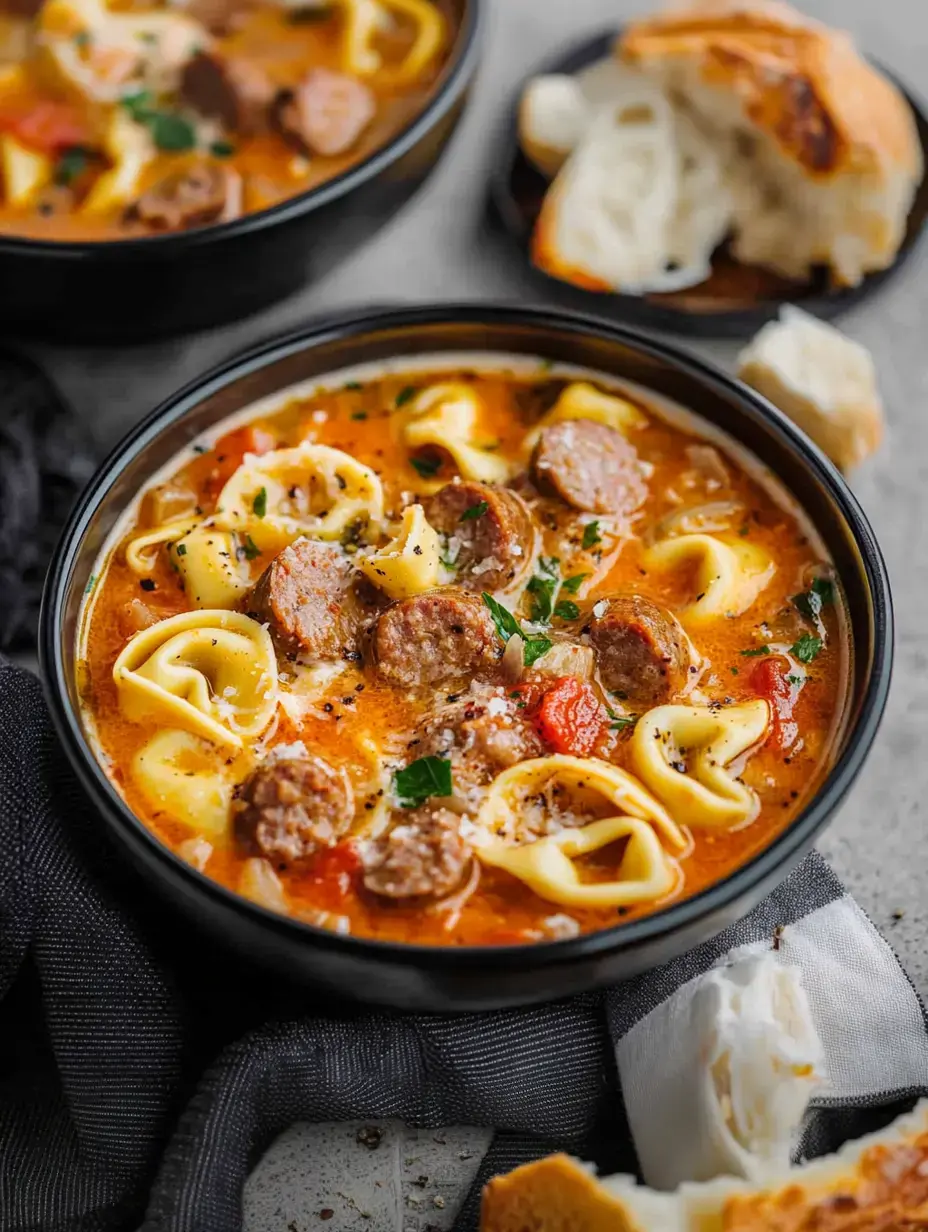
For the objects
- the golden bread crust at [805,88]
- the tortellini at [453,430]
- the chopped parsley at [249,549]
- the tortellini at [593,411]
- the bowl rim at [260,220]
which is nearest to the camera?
the chopped parsley at [249,549]

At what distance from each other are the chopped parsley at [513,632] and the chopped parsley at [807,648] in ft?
2.66

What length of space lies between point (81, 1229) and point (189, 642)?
182 cm

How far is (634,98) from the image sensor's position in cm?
717

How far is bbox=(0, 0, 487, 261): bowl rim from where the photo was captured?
19.3 feet

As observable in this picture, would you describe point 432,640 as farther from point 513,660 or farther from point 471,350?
point 471,350

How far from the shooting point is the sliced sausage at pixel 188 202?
634cm

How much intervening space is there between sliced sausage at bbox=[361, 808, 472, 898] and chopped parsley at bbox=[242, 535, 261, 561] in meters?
1.22

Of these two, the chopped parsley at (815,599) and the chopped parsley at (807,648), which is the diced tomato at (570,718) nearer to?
the chopped parsley at (807,648)

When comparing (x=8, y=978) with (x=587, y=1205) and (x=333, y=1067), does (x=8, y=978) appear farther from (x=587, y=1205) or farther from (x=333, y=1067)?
(x=587, y=1205)

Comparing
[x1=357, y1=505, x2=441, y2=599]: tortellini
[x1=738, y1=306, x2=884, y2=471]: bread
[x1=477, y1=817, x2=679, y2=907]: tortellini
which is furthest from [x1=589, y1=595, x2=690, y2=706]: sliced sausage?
[x1=738, y1=306, x2=884, y2=471]: bread

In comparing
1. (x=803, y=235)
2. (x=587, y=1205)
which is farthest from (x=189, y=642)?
(x=803, y=235)

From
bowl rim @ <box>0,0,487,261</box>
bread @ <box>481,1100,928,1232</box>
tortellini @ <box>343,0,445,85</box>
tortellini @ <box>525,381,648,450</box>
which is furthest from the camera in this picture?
tortellini @ <box>343,0,445,85</box>

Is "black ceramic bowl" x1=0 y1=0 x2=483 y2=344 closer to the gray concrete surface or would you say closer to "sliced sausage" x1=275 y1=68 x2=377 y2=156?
the gray concrete surface

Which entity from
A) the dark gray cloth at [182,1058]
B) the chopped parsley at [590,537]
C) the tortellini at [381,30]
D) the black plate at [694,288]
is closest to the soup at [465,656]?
the chopped parsley at [590,537]
